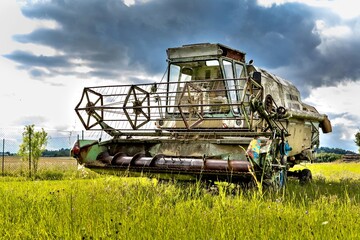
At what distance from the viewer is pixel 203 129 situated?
8.73 meters

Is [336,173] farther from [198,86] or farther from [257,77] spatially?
[257,77]

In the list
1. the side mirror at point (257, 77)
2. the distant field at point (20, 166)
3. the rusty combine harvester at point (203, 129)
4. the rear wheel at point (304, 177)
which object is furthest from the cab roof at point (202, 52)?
Result: the distant field at point (20, 166)

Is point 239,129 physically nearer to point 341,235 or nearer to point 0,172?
point 341,235

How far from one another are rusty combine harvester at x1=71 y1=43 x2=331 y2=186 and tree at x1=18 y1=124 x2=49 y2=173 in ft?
31.3

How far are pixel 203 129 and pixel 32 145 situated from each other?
37.5ft

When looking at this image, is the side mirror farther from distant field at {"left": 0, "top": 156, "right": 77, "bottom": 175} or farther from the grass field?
distant field at {"left": 0, "top": 156, "right": 77, "bottom": 175}

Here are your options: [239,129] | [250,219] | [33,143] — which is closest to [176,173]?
[239,129]

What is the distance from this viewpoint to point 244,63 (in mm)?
10617

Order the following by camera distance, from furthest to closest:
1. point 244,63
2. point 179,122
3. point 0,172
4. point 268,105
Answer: point 0,172 < point 244,63 < point 179,122 < point 268,105

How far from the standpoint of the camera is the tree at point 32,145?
58.8 feet

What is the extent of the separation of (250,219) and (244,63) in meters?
6.37

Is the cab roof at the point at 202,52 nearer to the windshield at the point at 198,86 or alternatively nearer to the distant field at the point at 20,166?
the windshield at the point at 198,86

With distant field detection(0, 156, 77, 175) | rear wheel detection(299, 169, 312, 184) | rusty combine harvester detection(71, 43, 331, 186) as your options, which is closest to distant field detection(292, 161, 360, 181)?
rear wheel detection(299, 169, 312, 184)

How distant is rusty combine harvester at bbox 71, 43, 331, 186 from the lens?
739 cm
